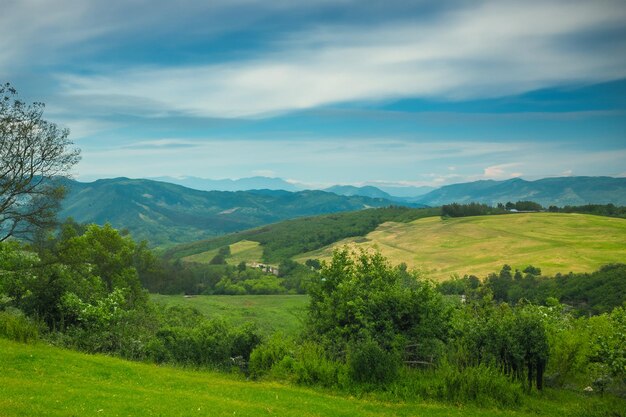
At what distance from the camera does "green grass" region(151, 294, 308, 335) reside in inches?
4638

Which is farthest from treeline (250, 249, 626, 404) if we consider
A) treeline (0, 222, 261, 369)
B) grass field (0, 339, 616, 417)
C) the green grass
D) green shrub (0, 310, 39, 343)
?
the green grass

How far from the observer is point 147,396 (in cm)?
2234

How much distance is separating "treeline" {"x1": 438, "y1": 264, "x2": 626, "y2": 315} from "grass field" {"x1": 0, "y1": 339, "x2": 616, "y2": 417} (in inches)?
3088

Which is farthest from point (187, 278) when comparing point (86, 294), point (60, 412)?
point (60, 412)

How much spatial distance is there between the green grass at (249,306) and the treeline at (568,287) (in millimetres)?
45130

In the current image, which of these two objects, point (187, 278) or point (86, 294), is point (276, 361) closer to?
point (86, 294)

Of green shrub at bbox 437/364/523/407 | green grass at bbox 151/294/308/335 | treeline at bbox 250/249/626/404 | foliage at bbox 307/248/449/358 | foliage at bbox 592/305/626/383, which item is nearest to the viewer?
green shrub at bbox 437/364/523/407

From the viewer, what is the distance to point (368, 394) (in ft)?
92.2

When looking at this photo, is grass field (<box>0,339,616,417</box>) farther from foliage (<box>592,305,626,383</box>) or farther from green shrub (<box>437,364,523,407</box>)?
A: foliage (<box>592,305,626,383</box>)

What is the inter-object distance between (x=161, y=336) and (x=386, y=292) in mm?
20738

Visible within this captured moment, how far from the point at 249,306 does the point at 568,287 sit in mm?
97648

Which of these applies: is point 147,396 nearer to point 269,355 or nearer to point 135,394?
point 135,394

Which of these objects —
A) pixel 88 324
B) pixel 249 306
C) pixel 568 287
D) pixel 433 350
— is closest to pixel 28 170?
pixel 88 324

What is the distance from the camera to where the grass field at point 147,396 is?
19.4 meters
